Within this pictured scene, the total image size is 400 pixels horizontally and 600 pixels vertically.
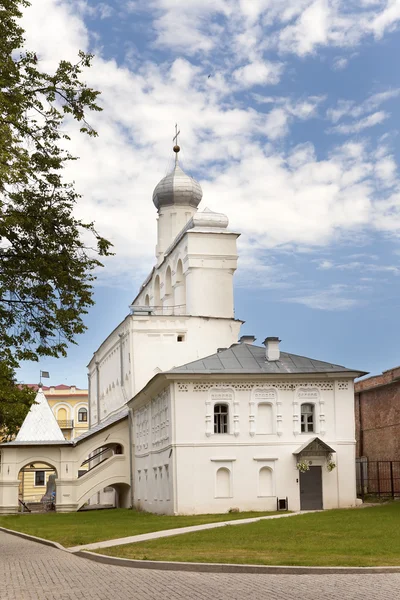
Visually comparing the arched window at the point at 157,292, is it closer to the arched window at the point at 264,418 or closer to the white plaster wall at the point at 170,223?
the white plaster wall at the point at 170,223

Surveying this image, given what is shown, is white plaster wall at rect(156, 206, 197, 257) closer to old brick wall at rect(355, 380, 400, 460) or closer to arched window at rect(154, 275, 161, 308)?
arched window at rect(154, 275, 161, 308)

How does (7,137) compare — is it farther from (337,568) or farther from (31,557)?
(337,568)

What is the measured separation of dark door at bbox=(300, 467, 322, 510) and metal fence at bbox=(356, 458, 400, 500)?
327cm

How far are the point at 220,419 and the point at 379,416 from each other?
882 cm

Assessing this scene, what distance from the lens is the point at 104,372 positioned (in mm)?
60344

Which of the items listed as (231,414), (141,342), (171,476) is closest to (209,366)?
(231,414)

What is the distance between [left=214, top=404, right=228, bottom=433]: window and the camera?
124 feet

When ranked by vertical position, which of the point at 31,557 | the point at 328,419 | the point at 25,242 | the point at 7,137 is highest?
the point at 7,137

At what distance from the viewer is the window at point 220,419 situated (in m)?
37.7

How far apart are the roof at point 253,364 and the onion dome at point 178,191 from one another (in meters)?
20.3

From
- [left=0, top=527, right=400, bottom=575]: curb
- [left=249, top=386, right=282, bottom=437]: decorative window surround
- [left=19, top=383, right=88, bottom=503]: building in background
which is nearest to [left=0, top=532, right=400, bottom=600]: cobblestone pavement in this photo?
[left=0, top=527, right=400, bottom=575]: curb

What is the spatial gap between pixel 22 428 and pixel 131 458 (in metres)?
6.61

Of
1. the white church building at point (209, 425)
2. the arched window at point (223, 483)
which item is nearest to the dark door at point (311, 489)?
the white church building at point (209, 425)

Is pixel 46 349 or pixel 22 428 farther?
pixel 22 428
